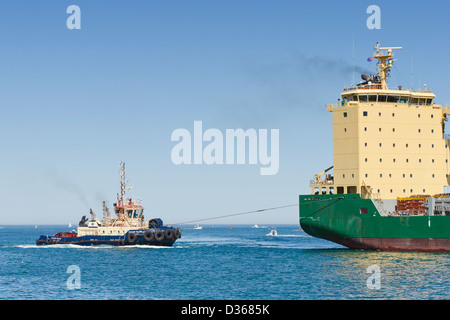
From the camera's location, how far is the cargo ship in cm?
4972

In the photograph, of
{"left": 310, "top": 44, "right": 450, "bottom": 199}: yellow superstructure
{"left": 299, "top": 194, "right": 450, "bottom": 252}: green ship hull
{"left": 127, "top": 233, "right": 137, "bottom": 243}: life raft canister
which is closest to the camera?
{"left": 299, "top": 194, "right": 450, "bottom": 252}: green ship hull

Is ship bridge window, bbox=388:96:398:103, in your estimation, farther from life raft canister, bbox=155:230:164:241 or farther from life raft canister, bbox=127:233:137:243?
life raft canister, bbox=127:233:137:243

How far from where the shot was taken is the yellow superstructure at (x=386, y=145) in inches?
2031

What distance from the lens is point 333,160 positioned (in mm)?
53438

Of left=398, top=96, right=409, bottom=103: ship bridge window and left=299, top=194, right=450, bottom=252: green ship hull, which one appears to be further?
left=398, top=96, right=409, bottom=103: ship bridge window

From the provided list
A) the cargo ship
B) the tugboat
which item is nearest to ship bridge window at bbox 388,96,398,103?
the cargo ship

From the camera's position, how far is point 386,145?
171 feet

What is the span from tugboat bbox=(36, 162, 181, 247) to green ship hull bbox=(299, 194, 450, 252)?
742 inches

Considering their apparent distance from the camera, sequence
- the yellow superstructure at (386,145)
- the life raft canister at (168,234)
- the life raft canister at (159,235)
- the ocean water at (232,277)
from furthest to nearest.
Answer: the life raft canister at (168,234), the life raft canister at (159,235), the yellow superstructure at (386,145), the ocean water at (232,277)

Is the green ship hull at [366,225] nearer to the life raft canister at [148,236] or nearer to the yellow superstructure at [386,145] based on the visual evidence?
the yellow superstructure at [386,145]

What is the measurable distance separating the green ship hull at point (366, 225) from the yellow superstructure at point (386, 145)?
2.04m

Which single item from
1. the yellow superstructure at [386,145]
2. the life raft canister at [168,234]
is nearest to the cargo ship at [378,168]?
the yellow superstructure at [386,145]
